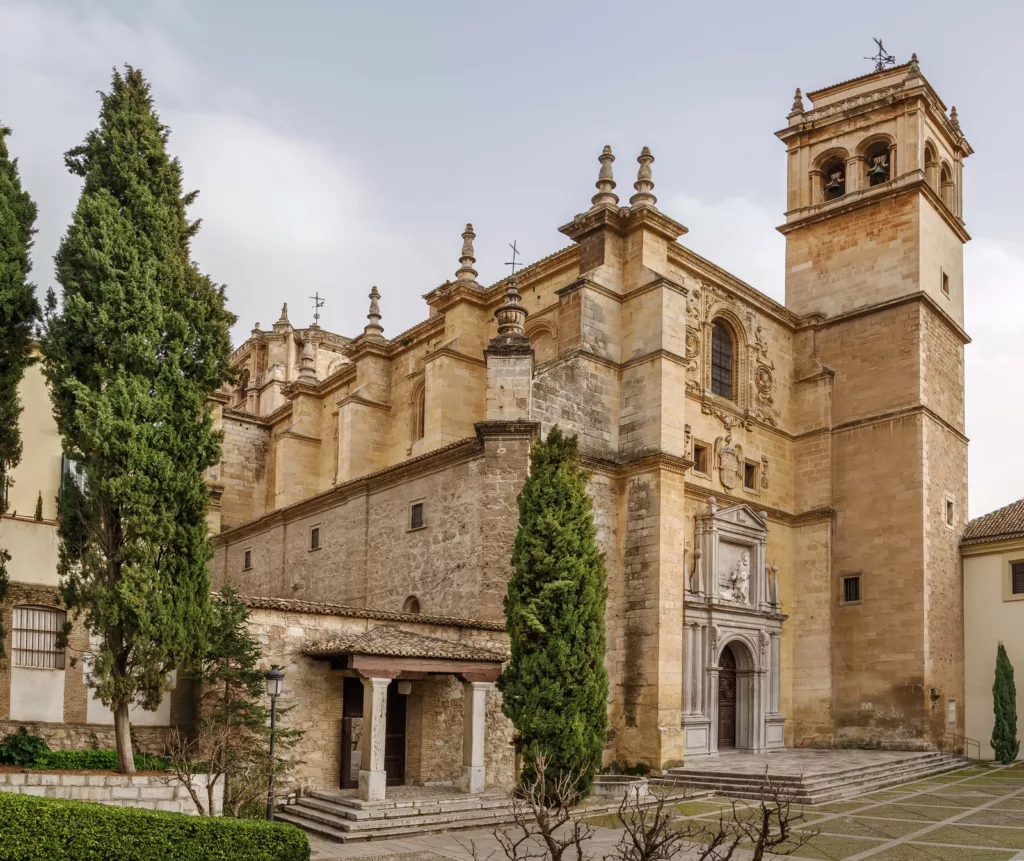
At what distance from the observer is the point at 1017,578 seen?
25.6 meters

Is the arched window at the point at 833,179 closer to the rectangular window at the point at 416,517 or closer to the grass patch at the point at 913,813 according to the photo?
the rectangular window at the point at 416,517

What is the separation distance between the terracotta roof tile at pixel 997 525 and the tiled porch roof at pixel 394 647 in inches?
578

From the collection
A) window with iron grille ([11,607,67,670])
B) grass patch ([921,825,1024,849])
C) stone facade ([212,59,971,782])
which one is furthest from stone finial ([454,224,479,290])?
grass patch ([921,825,1024,849])

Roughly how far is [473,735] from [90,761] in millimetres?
5745

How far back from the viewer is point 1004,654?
25.0 metres

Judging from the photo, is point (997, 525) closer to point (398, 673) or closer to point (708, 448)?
point (708, 448)

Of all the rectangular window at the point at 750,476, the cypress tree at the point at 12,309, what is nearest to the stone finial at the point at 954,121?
the rectangular window at the point at 750,476

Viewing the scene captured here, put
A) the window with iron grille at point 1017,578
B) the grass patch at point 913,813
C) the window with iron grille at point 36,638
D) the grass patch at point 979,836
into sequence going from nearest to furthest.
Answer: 1. the grass patch at point 979,836
2. the window with iron grille at point 36,638
3. the grass patch at point 913,813
4. the window with iron grille at point 1017,578

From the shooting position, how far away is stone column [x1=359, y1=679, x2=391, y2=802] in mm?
15281

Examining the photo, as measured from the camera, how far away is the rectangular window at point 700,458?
928 inches

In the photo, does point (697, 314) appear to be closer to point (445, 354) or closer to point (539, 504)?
point (445, 354)

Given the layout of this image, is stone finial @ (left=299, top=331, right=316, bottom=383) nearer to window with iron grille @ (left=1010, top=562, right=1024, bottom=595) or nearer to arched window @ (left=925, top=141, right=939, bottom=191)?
arched window @ (left=925, top=141, right=939, bottom=191)

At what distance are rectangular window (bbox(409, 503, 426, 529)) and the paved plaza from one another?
7916 millimetres

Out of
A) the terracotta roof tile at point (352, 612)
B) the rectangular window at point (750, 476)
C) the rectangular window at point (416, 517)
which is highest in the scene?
the rectangular window at point (750, 476)
